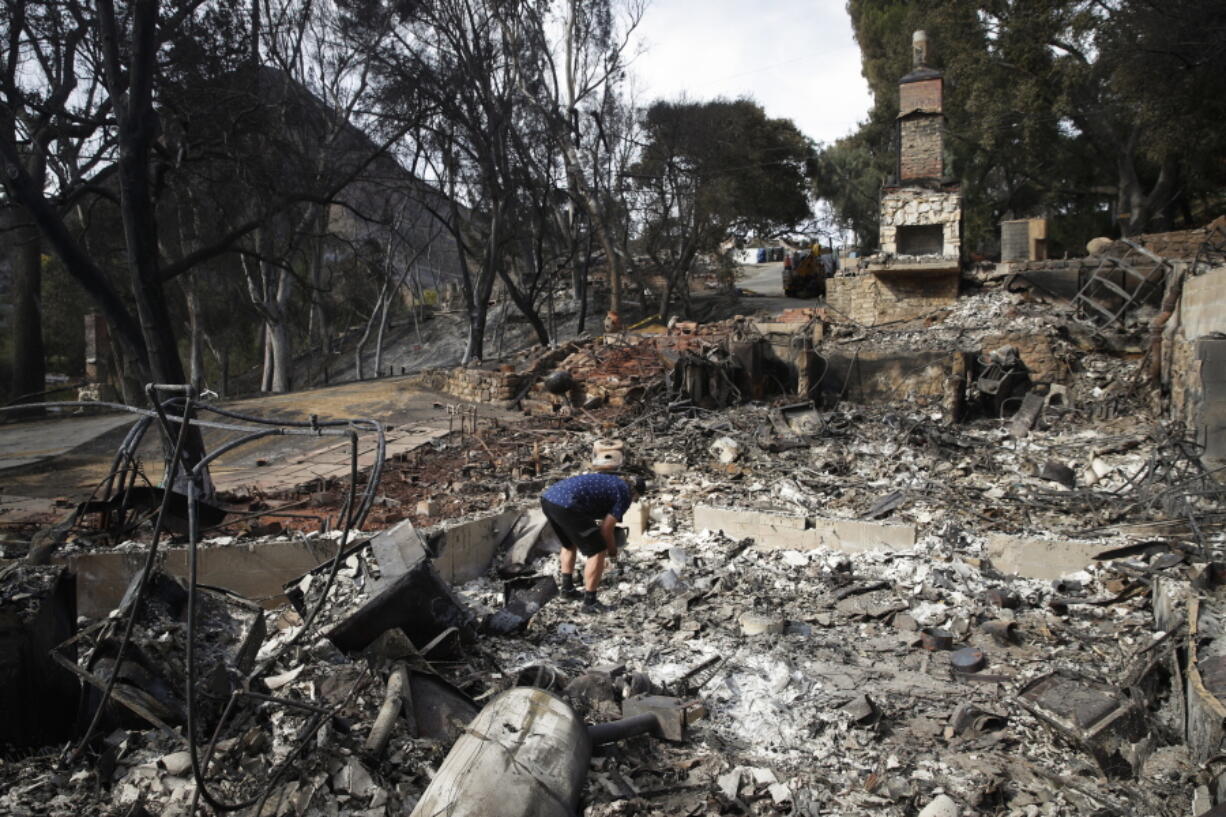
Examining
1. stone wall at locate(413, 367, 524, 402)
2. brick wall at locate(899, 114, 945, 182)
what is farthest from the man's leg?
brick wall at locate(899, 114, 945, 182)

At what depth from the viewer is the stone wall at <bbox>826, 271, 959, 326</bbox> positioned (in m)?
16.1

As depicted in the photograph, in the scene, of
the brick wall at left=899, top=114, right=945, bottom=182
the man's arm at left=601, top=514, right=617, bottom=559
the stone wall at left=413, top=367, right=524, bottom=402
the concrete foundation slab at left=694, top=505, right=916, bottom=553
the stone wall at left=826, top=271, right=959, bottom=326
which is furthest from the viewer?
the brick wall at left=899, top=114, right=945, bottom=182

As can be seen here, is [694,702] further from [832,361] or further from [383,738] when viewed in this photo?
[832,361]

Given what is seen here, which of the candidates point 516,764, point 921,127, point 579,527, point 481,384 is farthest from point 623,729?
point 921,127

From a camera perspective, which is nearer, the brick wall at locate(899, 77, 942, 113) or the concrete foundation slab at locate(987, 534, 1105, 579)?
the concrete foundation slab at locate(987, 534, 1105, 579)

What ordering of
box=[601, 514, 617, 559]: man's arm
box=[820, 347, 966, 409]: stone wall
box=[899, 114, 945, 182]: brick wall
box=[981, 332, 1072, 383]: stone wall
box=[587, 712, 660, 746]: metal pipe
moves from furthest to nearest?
box=[899, 114, 945, 182]: brick wall → box=[820, 347, 966, 409]: stone wall → box=[981, 332, 1072, 383]: stone wall → box=[601, 514, 617, 559]: man's arm → box=[587, 712, 660, 746]: metal pipe

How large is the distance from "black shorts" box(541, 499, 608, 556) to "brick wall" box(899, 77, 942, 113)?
1449 cm

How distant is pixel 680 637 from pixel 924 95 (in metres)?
15.2

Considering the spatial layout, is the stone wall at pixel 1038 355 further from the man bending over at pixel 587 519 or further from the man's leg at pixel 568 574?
the man's leg at pixel 568 574

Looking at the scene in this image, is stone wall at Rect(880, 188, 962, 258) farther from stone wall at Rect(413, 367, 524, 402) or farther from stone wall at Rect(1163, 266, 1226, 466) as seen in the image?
stone wall at Rect(413, 367, 524, 402)

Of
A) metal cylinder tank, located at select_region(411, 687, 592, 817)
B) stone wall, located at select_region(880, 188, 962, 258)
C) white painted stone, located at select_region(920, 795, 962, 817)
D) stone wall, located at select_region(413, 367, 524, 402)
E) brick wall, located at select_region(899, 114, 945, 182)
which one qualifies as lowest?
white painted stone, located at select_region(920, 795, 962, 817)

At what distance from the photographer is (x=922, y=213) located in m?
16.3

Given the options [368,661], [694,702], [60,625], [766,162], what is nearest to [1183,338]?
[694,702]

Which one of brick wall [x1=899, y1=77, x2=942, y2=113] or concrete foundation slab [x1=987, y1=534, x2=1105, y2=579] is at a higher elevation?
brick wall [x1=899, y1=77, x2=942, y2=113]
